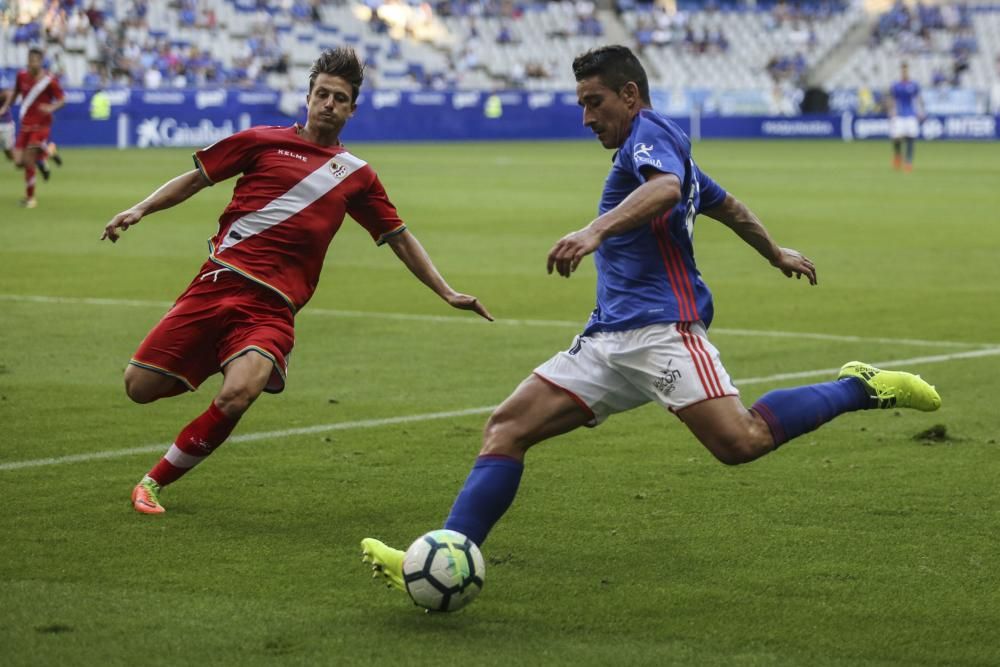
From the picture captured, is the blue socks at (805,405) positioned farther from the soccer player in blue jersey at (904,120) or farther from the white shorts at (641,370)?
the soccer player in blue jersey at (904,120)

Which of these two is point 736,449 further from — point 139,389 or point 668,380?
point 139,389

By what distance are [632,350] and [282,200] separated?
6.62 ft

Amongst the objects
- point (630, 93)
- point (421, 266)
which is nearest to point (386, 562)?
point (630, 93)

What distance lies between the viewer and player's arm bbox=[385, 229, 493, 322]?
674cm

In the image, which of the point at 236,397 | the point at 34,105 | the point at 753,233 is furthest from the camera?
the point at 34,105

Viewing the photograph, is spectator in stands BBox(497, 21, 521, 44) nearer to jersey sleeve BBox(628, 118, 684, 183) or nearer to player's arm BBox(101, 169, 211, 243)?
player's arm BBox(101, 169, 211, 243)

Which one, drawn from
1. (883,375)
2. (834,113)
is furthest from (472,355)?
(834,113)

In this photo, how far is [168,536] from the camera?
6.30 m

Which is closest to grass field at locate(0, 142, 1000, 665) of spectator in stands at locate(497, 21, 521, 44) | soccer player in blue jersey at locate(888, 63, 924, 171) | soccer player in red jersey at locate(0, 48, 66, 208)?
soccer player in red jersey at locate(0, 48, 66, 208)

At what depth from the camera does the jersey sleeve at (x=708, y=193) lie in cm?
612

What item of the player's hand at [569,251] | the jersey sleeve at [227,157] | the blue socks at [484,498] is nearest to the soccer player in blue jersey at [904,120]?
the jersey sleeve at [227,157]

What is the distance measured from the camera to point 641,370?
5668mm

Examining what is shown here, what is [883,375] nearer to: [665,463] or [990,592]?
[990,592]

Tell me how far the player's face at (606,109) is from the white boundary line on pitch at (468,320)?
21.8 ft
